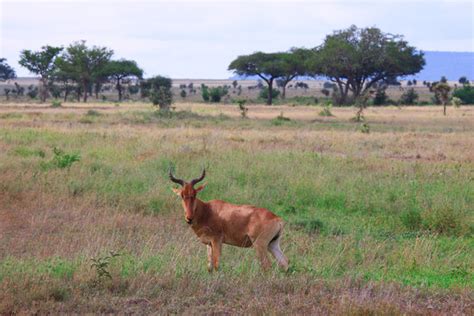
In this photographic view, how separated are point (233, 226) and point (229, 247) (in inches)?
48.8

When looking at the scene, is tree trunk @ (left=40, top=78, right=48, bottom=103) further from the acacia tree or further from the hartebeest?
the hartebeest

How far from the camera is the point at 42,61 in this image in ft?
216

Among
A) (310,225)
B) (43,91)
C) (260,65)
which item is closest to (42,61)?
(43,91)

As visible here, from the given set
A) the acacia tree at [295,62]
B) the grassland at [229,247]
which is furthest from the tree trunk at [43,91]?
the grassland at [229,247]

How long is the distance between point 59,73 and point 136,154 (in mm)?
54017

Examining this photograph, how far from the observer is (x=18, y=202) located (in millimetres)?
11539

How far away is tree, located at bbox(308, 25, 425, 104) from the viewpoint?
57469 millimetres

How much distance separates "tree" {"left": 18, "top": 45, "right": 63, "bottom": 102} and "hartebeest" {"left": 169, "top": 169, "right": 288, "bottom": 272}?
2303 inches

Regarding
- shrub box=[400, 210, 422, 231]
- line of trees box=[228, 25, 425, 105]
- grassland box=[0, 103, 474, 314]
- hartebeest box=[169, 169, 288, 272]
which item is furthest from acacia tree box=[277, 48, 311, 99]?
hartebeest box=[169, 169, 288, 272]

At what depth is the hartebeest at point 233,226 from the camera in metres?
7.71

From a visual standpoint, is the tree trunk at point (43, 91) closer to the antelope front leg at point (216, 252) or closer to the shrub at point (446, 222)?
the shrub at point (446, 222)

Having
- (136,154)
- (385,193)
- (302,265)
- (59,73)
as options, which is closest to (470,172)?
(385,193)

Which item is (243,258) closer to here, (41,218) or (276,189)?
(41,218)

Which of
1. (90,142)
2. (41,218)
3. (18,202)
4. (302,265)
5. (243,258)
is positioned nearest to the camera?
(302,265)
